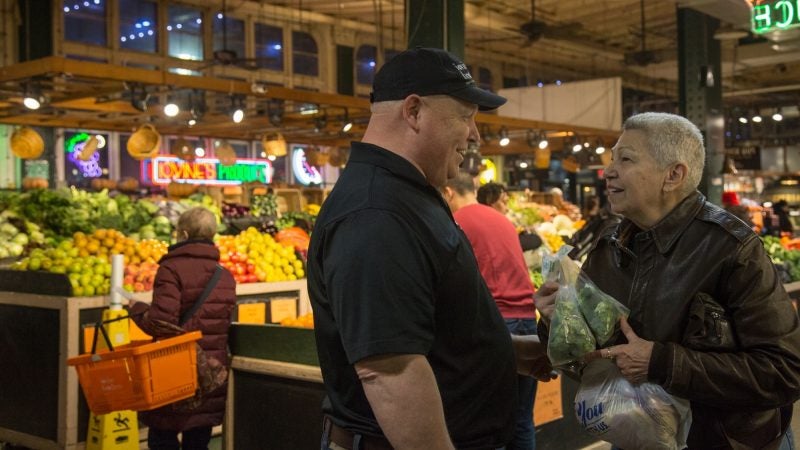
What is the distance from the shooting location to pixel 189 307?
15.9ft

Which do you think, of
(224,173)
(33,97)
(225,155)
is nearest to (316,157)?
(225,155)

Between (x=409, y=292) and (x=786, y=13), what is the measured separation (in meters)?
6.60

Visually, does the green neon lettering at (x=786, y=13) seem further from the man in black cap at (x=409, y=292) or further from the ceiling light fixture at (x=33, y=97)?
the ceiling light fixture at (x=33, y=97)

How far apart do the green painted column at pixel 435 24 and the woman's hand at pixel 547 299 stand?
491 cm

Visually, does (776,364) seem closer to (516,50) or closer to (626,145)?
(626,145)

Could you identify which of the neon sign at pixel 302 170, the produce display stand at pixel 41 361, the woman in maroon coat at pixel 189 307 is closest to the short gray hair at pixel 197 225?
the woman in maroon coat at pixel 189 307

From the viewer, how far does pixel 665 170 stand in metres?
2.35

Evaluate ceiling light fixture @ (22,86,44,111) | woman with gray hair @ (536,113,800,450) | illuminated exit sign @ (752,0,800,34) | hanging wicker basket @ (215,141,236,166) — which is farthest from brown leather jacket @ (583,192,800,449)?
hanging wicker basket @ (215,141,236,166)

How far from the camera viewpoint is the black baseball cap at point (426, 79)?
1.95 meters

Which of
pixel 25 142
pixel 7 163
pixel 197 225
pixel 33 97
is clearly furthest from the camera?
pixel 7 163

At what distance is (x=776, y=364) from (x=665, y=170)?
57cm

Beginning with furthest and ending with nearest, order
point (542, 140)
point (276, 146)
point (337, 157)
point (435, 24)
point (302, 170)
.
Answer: point (302, 170) → point (337, 157) → point (542, 140) → point (276, 146) → point (435, 24)

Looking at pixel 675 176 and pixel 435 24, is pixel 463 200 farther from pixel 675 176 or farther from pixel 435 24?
pixel 675 176

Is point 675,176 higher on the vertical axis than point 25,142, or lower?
lower
